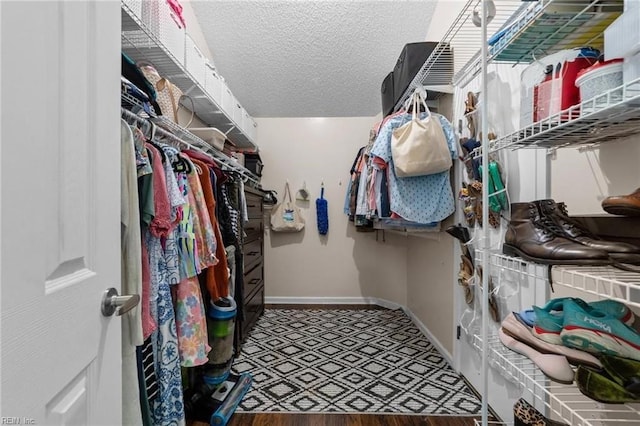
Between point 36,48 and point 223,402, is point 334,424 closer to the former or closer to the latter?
point 223,402

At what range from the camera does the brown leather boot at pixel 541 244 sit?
673 millimetres

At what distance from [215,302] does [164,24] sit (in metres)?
1.36

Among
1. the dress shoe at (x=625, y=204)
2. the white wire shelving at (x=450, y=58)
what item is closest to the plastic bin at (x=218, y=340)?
the dress shoe at (x=625, y=204)

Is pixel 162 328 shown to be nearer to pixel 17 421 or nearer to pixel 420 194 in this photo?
pixel 17 421

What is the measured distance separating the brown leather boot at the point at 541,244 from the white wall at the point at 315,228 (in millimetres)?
2630

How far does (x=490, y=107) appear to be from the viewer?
1549mm

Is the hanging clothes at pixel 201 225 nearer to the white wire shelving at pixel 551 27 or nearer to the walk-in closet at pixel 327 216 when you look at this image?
the walk-in closet at pixel 327 216

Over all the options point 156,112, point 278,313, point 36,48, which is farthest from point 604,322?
point 278,313

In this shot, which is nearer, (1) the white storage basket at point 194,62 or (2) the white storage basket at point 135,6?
(2) the white storage basket at point 135,6

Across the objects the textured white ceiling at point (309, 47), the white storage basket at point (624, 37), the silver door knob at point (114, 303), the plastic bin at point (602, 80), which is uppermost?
the textured white ceiling at point (309, 47)

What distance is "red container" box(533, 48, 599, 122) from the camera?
750 mm

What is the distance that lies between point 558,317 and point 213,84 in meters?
2.22

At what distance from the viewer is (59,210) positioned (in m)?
0.45

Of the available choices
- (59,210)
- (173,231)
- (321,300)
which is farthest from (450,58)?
(321,300)
